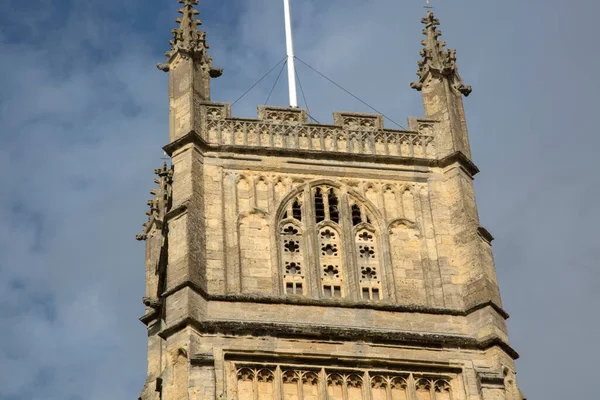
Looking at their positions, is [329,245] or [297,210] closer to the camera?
[329,245]

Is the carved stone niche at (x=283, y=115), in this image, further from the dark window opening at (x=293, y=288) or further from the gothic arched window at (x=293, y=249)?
the dark window opening at (x=293, y=288)

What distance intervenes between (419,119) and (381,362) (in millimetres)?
7019

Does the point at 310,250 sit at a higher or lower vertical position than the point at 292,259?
higher

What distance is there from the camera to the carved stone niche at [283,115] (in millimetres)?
43562

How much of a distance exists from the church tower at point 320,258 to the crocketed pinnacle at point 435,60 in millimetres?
45

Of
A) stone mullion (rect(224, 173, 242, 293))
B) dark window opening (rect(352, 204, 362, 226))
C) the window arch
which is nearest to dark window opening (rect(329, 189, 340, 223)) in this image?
the window arch

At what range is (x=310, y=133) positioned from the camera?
43.4 m

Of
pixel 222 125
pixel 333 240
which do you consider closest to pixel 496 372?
pixel 333 240

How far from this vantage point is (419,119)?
1742 inches

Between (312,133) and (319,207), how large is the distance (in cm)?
189

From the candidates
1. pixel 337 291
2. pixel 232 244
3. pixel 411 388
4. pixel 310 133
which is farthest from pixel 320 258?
pixel 411 388

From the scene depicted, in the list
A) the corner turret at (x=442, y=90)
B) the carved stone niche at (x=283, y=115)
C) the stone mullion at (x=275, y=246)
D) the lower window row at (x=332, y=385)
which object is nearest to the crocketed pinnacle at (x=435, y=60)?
the corner turret at (x=442, y=90)

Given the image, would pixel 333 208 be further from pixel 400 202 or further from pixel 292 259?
pixel 292 259

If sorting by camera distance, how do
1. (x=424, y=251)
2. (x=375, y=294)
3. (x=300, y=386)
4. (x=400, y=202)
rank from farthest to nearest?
(x=400, y=202) < (x=424, y=251) < (x=375, y=294) < (x=300, y=386)
